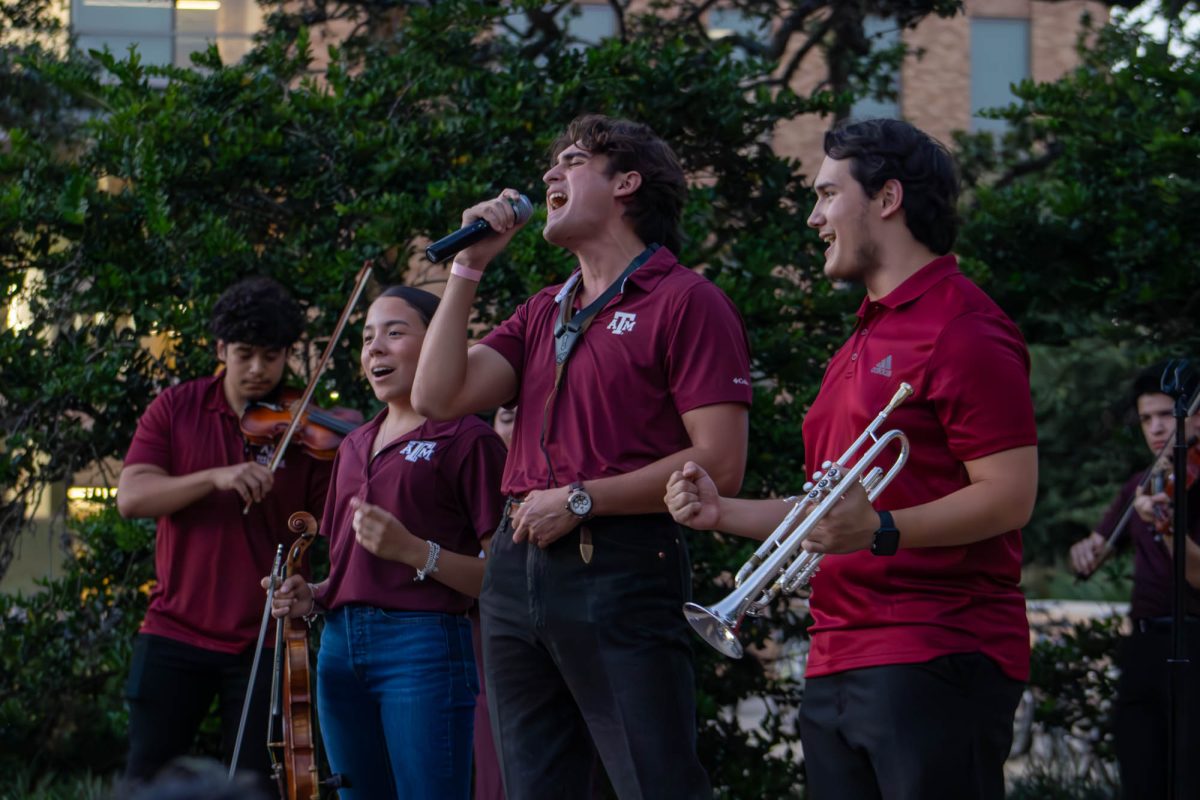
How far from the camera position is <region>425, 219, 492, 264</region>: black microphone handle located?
366 cm

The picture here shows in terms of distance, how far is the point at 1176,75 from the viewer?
6.78 m

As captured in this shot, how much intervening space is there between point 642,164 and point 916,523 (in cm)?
127

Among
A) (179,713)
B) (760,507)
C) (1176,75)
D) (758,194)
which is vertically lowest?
(179,713)

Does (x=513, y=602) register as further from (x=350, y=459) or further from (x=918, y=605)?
(x=350, y=459)

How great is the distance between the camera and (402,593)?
4.34 meters

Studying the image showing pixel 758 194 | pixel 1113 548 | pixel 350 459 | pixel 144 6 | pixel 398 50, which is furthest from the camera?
pixel 144 6

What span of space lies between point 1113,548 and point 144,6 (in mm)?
11938

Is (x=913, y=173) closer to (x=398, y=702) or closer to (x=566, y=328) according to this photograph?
(x=566, y=328)

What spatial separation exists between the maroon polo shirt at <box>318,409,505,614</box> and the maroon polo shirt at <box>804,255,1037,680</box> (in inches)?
58.0

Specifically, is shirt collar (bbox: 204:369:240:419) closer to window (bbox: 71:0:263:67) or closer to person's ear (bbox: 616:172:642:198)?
person's ear (bbox: 616:172:642:198)

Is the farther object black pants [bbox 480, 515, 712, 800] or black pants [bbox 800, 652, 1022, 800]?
black pants [bbox 480, 515, 712, 800]

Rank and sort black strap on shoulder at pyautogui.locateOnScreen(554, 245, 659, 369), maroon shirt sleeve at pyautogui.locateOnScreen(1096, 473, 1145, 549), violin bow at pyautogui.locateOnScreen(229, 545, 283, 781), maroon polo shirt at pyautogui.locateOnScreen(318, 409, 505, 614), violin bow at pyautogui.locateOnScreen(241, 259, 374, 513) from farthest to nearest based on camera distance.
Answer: maroon shirt sleeve at pyautogui.locateOnScreen(1096, 473, 1145, 549) < violin bow at pyautogui.locateOnScreen(241, 259, 374, 513) < violin bow at pyautogui.locateOnScreen(229, 545, 283, 781) < maroon polo shirt at pyautogui.locateOnScreen(318, 409, 505, 614) < black strap on shoulder at pyautogui.locateOnScreen(554, 245, 659, 369)

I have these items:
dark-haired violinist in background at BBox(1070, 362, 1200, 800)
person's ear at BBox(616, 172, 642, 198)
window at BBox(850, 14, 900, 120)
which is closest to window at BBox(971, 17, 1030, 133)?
window at BBox(850, 14, 900, 120)

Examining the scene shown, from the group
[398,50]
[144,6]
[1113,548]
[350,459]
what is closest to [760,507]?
[350,459]
